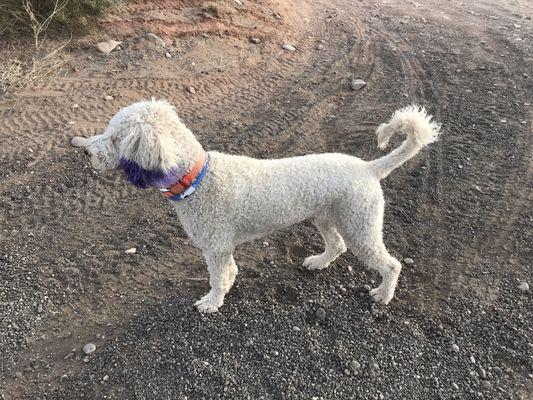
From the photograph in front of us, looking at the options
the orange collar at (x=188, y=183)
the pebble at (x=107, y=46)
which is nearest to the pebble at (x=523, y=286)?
the orange collar at (x=188, y=183)

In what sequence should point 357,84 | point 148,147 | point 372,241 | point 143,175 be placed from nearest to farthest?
point 148,147 → point 143,175 → point 372,241 → point 357,84

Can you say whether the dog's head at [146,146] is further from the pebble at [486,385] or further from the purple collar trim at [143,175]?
the pebble at [486,385]

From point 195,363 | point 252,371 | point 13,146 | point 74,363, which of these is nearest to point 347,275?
point 252,371

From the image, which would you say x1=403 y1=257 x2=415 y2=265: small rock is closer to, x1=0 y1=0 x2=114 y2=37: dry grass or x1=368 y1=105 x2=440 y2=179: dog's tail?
x1=368 y1=105 x2=440 y2=179: dog's tail

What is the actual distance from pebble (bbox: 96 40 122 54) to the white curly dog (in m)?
4.65

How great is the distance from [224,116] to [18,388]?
464 cm

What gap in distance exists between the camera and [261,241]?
5129 mm

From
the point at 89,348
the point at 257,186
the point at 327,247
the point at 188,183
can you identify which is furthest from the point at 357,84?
the point at 89,348

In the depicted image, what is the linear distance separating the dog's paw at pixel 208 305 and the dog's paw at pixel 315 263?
3.54 feet

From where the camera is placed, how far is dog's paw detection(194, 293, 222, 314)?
167 inches

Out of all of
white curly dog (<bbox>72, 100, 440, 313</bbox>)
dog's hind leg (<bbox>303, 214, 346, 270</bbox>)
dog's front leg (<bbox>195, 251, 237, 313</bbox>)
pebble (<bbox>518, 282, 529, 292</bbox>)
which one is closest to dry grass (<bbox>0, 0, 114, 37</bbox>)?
white curly dog (<bbox>72, 100, 440, 313</bbox>)

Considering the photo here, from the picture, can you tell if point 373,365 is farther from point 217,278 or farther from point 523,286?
point 523,286

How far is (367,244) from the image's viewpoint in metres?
4.10

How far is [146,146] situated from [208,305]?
1.76 metres
